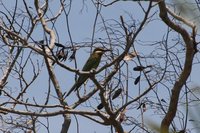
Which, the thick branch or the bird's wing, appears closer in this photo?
the thick branch

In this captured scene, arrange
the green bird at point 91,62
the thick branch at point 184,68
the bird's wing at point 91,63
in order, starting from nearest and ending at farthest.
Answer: the thick branch at point 184,68 < the green bird at point 91,62 < the bird's wing at point 91,63

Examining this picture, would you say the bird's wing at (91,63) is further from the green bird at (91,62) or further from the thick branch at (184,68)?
the thick branch at (184,68)

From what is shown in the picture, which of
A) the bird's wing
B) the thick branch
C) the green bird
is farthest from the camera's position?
the bird's wing

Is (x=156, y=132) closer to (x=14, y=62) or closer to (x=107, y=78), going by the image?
(x=107, y=78)

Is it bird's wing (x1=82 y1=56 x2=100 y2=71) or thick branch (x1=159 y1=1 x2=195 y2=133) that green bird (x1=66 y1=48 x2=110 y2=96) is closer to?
bird's wing (x1=82 y1=56 x2=100 y2=71)

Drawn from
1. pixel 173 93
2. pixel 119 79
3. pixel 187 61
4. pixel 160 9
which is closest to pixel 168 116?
pixel 173 93

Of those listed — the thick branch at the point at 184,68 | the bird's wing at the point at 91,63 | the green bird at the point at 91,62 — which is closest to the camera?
the thick branch at the point at 184,68

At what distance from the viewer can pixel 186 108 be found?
0.65 meters

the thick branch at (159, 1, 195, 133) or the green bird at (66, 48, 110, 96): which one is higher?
the green bird at (66, 48, 110, 96)

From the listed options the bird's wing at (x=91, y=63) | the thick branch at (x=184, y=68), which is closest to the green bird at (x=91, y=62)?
the bird's wing at (x=91, y=63)

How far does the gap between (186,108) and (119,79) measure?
11.1 feet

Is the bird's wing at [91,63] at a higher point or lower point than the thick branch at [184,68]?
higher

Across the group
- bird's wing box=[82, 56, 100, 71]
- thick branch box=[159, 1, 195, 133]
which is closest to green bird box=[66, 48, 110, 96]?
bird's wing box=[82, 56, 100, 71]

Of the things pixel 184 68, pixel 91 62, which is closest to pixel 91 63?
pixel 91 62
